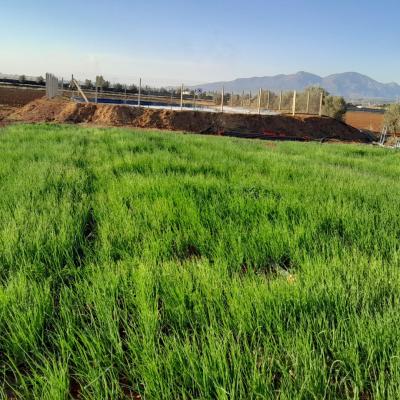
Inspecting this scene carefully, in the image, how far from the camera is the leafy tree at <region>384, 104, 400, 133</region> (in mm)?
26422

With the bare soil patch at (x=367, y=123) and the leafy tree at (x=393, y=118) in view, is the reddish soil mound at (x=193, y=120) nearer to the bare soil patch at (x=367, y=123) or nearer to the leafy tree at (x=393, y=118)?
the leafy tree at (x=393, y=118)

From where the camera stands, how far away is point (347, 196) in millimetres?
4367

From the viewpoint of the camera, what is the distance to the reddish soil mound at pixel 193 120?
20922 millimetres

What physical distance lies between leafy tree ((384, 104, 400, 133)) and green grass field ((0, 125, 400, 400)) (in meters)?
25.4

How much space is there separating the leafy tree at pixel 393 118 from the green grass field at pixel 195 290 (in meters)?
25.4

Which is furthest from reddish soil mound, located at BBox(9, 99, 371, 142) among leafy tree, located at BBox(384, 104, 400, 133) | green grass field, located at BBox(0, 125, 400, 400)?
green grass field, located at BBox(0, 125, 400, 400)

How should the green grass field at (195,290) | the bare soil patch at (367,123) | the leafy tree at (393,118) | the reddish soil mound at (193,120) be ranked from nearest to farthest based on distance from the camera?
the green grass field at (195,290), the reddish soil mound at (193,120), the leafy tree at (393,118), the bare soil patch at (367,123)

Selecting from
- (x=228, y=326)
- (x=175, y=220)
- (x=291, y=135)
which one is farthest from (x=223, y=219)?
(x=291, y=135)

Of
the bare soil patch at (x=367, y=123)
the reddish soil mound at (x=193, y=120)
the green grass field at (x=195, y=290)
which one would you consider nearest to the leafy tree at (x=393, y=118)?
the bare soil patch at (x=367, y=123)

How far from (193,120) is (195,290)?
20.9 meters

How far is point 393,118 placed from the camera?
2680 centimetres

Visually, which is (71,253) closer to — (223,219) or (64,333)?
(64,333)

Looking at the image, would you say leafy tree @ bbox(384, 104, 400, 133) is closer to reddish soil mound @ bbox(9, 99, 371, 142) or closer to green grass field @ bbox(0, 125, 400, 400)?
reddish soil mound @ bbox(9, 99, 371, 142)

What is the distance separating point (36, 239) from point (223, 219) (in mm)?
1569
